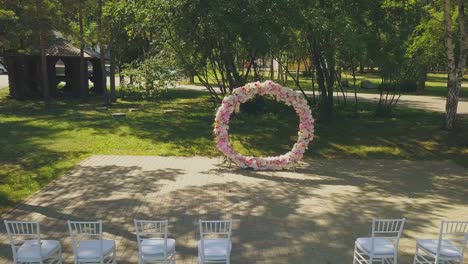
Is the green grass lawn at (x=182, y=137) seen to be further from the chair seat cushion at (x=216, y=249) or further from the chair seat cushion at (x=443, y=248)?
the chair seat cushion at (x=443, y=248)

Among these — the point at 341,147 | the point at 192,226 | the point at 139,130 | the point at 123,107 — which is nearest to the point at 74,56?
the point at 123,107

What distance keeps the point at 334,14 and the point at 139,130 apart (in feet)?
29.5

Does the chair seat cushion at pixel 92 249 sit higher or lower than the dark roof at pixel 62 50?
lower

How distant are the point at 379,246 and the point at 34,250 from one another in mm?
4951

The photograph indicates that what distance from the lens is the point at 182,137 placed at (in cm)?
1756

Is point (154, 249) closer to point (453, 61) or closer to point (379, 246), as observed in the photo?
point (379, 246)

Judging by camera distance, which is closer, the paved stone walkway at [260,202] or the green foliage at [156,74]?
the paved stone walkway at [260,202]

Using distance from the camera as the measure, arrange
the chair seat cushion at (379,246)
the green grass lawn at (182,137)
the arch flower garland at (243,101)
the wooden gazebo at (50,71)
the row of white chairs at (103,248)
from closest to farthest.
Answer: the row of white chairs at (103,248) < the chair seat cushion at (379,246) < the arch flower garland at (243,101) < the green grass lawn at (182,137) < the wooden gazebo at (50,71)

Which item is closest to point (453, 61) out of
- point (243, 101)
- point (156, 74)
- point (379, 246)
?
point (243, 101)

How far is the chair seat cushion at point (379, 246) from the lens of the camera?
6535mm

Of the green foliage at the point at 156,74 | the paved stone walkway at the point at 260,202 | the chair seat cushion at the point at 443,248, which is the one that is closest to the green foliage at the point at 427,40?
the paved stone walkway at the point at 260,202

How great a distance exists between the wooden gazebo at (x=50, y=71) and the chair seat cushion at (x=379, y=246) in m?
24.7

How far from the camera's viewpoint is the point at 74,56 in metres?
28.5

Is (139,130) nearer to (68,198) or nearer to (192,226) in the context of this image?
(68,198)
